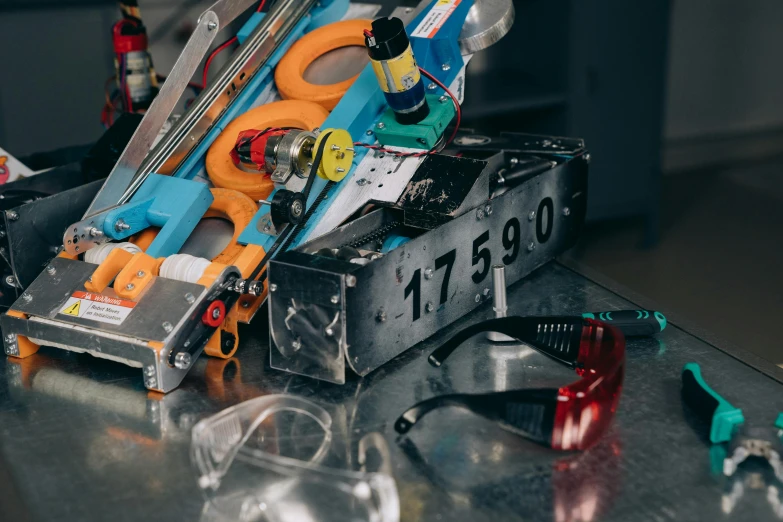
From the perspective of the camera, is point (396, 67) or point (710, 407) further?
point (396, 67)

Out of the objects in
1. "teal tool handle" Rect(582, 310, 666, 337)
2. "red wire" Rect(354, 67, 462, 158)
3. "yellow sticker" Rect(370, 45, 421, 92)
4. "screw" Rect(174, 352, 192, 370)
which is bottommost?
"teal tool handle" Rect(582, 310, 666, 337)

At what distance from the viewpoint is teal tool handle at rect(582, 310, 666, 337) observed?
1.25m

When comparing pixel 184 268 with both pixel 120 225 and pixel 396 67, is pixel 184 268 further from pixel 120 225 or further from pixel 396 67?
pixel 396 67

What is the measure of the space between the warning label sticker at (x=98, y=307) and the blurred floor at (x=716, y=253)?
178 cm

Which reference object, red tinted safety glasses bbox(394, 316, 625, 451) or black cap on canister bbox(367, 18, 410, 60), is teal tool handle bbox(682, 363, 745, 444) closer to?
red tinted safety glasses bbox(394, 316, 625, 451)

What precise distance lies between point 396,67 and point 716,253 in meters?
2.29

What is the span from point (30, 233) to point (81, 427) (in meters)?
0.39

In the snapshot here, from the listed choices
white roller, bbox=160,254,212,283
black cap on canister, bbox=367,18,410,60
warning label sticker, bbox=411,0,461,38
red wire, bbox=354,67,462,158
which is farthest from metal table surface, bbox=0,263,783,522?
warning label sticker, bbox=411,0,461,38

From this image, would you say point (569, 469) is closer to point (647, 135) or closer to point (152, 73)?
point (152, 73)

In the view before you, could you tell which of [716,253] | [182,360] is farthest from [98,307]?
[716,253]

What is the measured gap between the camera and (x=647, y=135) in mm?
3016

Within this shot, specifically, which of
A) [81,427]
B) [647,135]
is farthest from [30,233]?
[647,135]

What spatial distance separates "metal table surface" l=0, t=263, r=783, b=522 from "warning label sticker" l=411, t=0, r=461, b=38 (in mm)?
522

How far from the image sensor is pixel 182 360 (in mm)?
1144
